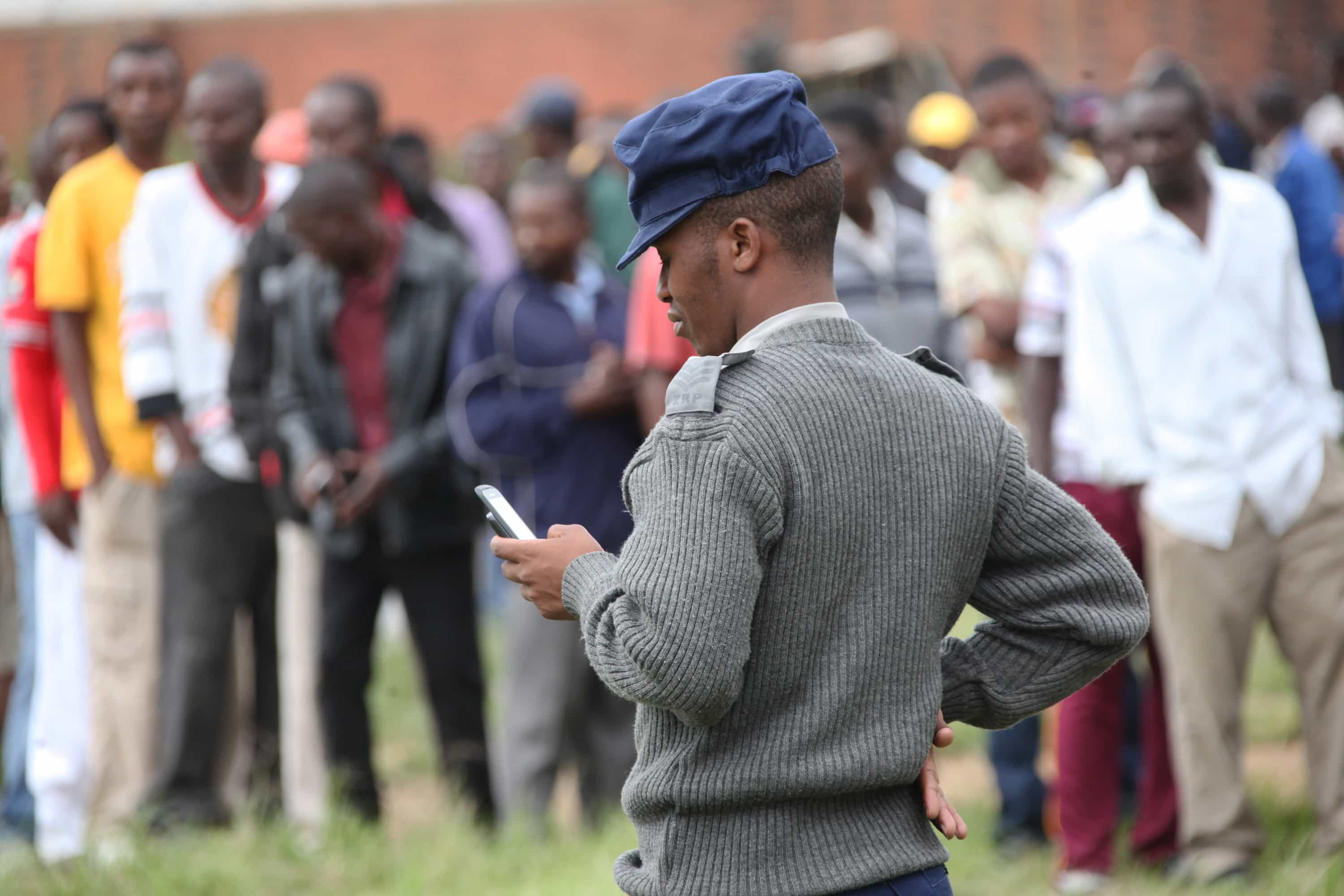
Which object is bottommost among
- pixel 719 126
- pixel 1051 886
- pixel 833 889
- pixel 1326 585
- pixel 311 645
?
pixel 1051 886

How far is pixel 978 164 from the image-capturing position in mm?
5637

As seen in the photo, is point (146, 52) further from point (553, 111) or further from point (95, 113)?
point (553, 111)

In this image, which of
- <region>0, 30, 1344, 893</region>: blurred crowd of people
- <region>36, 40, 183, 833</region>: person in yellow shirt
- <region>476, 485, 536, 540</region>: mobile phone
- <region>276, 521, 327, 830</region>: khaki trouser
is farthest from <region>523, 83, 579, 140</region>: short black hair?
<region>476, 485, 536, 540</region>: mobile phone

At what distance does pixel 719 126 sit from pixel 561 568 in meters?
0.65

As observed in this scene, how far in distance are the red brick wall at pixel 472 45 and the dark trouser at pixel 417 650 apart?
60.7ft

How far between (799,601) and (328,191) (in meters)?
3.61

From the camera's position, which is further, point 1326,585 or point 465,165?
point 465,165

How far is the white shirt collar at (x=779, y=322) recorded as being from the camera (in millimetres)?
2068

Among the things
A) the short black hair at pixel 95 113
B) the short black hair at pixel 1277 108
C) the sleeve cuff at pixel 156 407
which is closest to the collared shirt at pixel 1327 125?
the short black hair at pixel 1277 108

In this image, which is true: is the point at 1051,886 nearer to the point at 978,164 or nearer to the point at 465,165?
the point at 978,164

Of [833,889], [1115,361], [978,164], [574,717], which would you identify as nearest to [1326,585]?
[1115,361]

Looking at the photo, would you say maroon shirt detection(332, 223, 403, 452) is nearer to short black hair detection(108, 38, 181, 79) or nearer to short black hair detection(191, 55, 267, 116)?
short black hair detection(191, 55, 267, 116)

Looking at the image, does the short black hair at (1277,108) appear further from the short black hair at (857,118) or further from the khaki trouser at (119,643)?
the khaki trouser at (119,643)

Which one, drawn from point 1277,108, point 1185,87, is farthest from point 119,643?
point 1277,108
